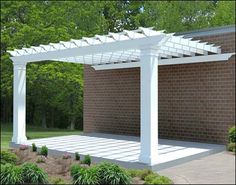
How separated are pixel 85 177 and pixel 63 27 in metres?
19.2

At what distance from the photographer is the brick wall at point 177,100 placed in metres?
Result: 12.2

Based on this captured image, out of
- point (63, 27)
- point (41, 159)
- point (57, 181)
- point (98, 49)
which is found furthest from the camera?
point (63, 27)

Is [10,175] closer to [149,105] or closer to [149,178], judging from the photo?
[149,178]

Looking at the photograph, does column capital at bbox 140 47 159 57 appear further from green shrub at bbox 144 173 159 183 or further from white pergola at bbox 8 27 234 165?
green shrub at bbox 144 173 159 183

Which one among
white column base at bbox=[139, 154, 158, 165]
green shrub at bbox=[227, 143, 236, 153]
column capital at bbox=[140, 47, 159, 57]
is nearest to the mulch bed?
white column base at bbox=[139, 154, 158, 165]

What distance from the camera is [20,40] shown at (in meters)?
23.7

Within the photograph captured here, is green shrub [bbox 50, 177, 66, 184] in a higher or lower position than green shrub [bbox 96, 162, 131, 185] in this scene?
lower

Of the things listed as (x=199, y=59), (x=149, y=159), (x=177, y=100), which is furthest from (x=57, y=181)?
(x=177, y=100)

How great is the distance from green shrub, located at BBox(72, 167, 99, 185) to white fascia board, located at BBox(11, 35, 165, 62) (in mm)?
3506

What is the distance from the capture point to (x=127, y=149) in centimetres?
1120

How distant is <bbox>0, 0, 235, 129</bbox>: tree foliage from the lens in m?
23.7

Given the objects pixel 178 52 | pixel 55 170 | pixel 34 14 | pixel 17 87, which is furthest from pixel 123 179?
pixel 34 14

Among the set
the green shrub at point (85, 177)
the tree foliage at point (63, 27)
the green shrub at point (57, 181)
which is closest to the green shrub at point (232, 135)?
the green shrub at point (85, 177)

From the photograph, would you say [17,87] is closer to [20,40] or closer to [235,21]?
[20,40]
